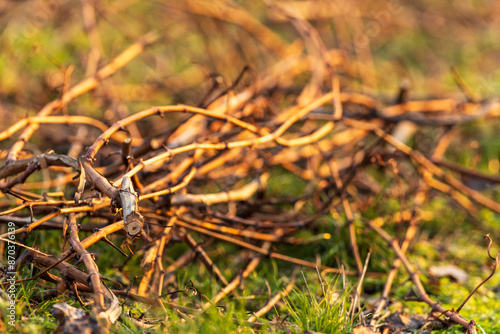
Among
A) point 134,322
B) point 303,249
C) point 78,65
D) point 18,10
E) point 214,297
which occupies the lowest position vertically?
point 303,249

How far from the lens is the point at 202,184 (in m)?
3.01

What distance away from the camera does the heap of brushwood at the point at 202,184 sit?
1683mm

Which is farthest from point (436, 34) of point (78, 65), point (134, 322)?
point (134, 322)

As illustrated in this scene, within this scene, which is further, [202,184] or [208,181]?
[202,184]

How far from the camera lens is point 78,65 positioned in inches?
197

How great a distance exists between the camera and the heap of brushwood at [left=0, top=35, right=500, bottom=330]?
168 centimetres

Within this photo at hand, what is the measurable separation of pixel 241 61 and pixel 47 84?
2.82 m

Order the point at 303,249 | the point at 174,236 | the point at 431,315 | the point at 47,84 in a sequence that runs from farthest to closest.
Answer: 1. the point at 47,84
2. the point at 303,249
3. the point at 174,236
4. the point at 431,315

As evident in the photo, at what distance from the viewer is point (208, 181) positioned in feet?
9.21

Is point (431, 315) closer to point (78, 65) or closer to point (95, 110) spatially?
point (95, 110)

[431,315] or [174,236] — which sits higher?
[174,236]

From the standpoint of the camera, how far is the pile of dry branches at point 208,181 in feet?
5.54

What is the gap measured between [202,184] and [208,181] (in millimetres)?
209

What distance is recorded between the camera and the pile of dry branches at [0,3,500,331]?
169cm
